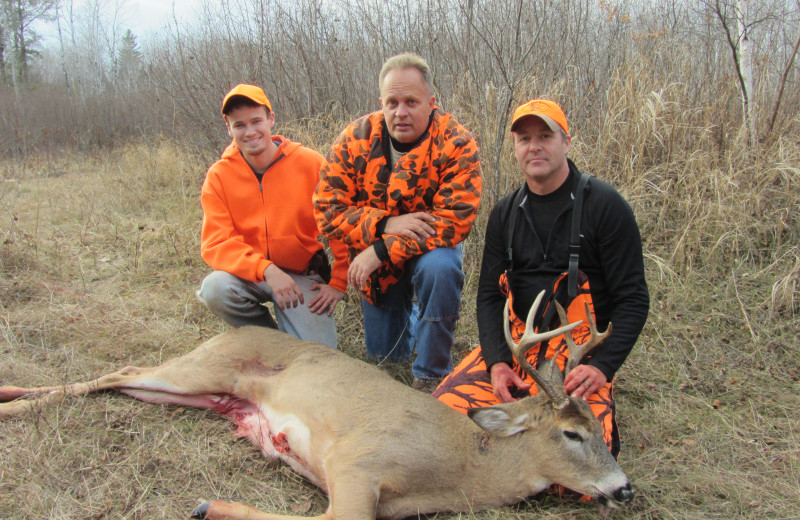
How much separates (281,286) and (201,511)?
1406 millimetres

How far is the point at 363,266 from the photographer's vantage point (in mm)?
3326

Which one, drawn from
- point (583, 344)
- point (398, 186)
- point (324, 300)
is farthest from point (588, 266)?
point (324, 300)

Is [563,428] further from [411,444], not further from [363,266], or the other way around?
[363,266]

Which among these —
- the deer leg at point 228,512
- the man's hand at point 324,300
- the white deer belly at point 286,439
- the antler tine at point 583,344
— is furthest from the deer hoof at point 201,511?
the antler tine at point 583,344

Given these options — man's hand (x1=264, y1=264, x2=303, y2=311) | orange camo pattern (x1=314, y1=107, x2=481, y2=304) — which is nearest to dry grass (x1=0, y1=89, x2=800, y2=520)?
man's hand (x1=264, y1=264, x2=303, y2=311)

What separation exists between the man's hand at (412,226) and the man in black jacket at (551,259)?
38cm

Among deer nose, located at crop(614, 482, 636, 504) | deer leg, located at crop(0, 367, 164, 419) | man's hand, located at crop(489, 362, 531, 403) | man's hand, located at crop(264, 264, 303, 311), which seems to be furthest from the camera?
man's hand, located at crop(264, 264, 303, 311)

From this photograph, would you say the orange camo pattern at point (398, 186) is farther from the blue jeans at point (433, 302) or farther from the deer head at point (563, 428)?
the deer head at point (563, 428)

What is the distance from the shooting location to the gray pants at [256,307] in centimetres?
359

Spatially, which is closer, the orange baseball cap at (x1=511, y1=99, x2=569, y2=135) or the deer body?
the deer body

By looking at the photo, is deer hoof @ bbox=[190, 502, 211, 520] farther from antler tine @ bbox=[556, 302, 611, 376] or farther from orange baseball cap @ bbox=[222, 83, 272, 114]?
orange baseball cap @ bbox=[222, 83, 272, 114]

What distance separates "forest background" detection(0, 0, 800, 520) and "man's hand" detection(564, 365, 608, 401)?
0.45 m

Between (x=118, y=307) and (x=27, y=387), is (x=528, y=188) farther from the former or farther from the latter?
(x=118, y=307)

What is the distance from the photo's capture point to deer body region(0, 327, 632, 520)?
90.1 inches
